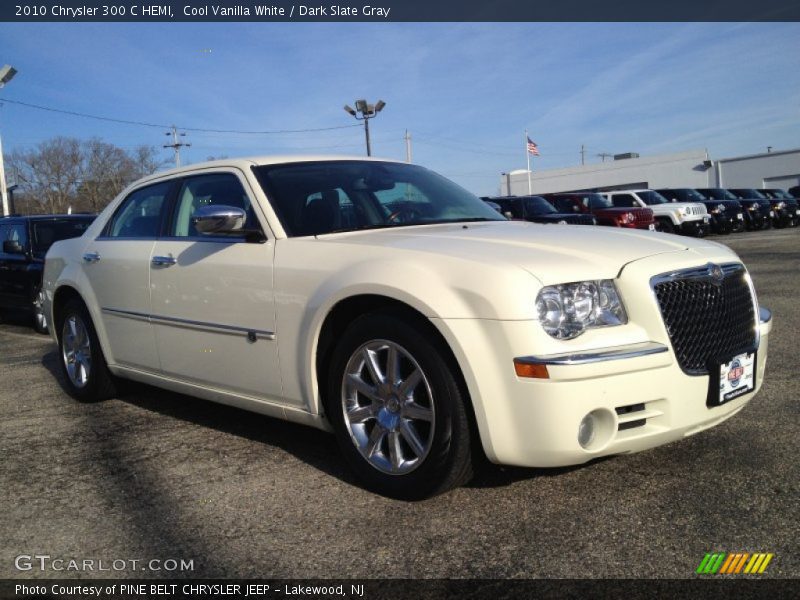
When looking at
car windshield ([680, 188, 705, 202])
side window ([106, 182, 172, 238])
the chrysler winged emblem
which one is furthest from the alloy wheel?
car windshield ([680, 188, 705, 202])

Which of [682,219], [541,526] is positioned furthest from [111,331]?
[682,219]

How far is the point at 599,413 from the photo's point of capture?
2732mm

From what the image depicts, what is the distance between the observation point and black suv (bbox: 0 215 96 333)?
9.68 metres

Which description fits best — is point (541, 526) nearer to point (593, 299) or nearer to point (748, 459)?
point (593, 299)

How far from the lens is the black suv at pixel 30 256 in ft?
31.8

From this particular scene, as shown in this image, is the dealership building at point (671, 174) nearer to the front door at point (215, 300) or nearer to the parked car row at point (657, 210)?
the parked car row at point (657, 210)

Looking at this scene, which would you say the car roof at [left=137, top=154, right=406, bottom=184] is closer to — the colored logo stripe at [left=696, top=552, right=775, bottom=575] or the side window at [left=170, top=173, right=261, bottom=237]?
the side window at [left=170, top=173, right=261, bottom=237]

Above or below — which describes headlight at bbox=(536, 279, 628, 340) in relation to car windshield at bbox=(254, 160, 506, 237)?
below

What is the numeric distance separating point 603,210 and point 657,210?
2.17 meters

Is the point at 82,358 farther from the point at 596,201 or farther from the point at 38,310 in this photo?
the point at 596,201

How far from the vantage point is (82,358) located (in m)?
5.23

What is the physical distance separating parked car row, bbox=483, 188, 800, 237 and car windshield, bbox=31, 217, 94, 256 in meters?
9.37

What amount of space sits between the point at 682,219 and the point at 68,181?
55457mm

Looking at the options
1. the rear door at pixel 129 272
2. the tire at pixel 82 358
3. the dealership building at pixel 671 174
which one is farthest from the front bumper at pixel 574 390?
the dealership building at pixel 671 174
